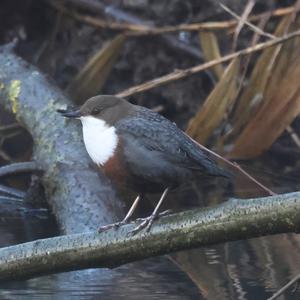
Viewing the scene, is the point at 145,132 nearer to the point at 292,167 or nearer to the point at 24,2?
the point at 292,167

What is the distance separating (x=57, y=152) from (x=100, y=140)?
5.15 feet

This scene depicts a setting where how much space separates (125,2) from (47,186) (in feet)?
9.14

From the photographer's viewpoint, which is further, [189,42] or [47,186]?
[189,42]

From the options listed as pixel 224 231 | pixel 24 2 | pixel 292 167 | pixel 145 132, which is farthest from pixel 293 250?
pixel 24 2

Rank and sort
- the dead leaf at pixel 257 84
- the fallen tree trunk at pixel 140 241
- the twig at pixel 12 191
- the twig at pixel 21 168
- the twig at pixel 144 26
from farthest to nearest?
the twig at pixel 144 26 → the dead leaf at pixel 257 84 → the twig at pixel 12 191 → the twig at pixel 21 168 → the fallen tree trunk at pixel 140 241

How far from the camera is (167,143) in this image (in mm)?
3295

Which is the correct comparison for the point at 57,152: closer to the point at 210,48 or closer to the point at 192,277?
the point at 192,277

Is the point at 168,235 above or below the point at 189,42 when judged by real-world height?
above

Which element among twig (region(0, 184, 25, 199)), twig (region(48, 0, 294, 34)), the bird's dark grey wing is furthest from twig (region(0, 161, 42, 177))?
twig (region(48, 0, 294, 34))

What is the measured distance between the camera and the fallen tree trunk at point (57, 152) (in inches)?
167

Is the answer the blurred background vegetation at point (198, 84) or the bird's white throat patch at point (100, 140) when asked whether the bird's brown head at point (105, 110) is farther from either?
the blurred background vegetation at point (198, 84)

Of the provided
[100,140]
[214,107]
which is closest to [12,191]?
[214,107]

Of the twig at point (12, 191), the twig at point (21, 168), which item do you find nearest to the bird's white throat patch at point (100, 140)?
the twig at point (21, 168)

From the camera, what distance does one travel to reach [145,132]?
3314 mm
